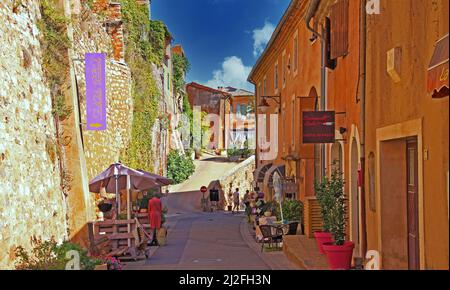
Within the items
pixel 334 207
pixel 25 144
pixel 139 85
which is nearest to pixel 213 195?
pixel 139 85

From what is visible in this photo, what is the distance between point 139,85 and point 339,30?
694 inches

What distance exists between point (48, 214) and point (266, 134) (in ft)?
60.0

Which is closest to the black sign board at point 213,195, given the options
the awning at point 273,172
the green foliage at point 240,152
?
the green foliage at point 240,152

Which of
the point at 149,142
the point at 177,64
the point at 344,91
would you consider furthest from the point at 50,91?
the point at 177,64

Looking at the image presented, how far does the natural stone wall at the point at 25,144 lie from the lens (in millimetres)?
11906

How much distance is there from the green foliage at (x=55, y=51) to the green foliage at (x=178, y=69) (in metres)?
38.7

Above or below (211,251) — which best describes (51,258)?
above

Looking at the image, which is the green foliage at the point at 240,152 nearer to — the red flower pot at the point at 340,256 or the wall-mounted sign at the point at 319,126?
the wall-mounted sign at the point at 319,126

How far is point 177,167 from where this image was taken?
50.3 meters

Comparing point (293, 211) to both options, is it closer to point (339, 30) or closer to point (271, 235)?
point (271, 235)

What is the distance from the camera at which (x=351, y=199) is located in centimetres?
1335

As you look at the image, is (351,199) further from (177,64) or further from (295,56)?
(177,64)

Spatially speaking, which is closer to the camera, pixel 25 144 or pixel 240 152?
pixel 25 144

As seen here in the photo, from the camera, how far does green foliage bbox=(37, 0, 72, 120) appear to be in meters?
16.1
